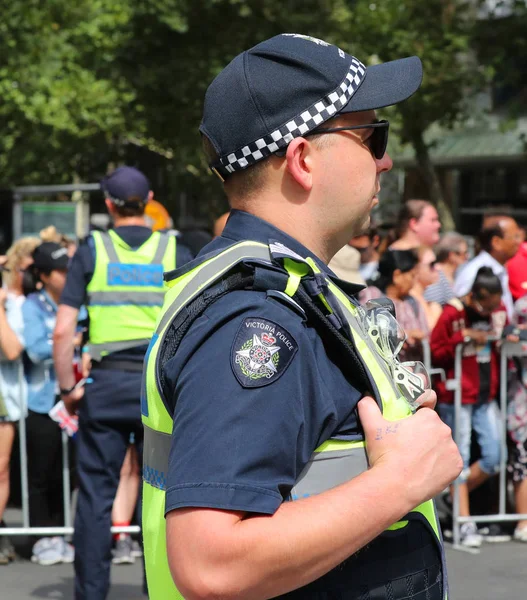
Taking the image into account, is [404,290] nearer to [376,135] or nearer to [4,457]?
[4,457]

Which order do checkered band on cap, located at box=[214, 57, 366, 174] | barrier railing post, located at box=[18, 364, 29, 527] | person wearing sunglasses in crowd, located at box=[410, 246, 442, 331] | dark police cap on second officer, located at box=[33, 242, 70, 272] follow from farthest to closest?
person wearing sunglasses in crowd, located at box=[410, 246, 442, 331] → barrier railing post, located at box=[18, 364, 29, 527] → dark police cap on second officer, located at box=[33, 242, 70, 272] → checkered band on cap, located at box=[214, 57, 366, 174]

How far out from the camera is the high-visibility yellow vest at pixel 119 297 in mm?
4859

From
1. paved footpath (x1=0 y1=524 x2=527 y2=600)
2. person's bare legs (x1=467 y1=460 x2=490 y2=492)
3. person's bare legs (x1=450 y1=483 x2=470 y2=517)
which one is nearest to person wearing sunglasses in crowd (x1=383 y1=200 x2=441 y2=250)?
person's bare legs (x1=467 y1=460 x2=490 y2=492)

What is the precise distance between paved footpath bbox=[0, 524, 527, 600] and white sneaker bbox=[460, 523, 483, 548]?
0.24ft

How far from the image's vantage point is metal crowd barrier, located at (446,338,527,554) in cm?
645

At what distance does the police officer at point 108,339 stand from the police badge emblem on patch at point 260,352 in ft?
10.9

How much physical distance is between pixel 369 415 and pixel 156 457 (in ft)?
1.27

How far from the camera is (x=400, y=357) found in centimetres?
658

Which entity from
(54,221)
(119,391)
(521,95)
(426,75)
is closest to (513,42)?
(426,75)

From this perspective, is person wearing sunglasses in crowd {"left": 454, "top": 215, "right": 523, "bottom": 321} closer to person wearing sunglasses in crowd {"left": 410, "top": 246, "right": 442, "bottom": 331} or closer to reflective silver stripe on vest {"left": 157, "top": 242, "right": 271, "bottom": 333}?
person wearing sunglasses in crowd {"left": 410, "top": 246, "right": 442, "bottom": 331}

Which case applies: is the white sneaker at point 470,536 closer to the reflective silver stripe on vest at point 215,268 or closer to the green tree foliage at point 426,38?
the reflective silver stripe on vest at point 215,268

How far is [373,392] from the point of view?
1.61 m

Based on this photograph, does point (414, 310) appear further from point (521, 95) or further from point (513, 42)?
point (521, 95)

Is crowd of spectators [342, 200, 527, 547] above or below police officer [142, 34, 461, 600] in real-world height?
below
